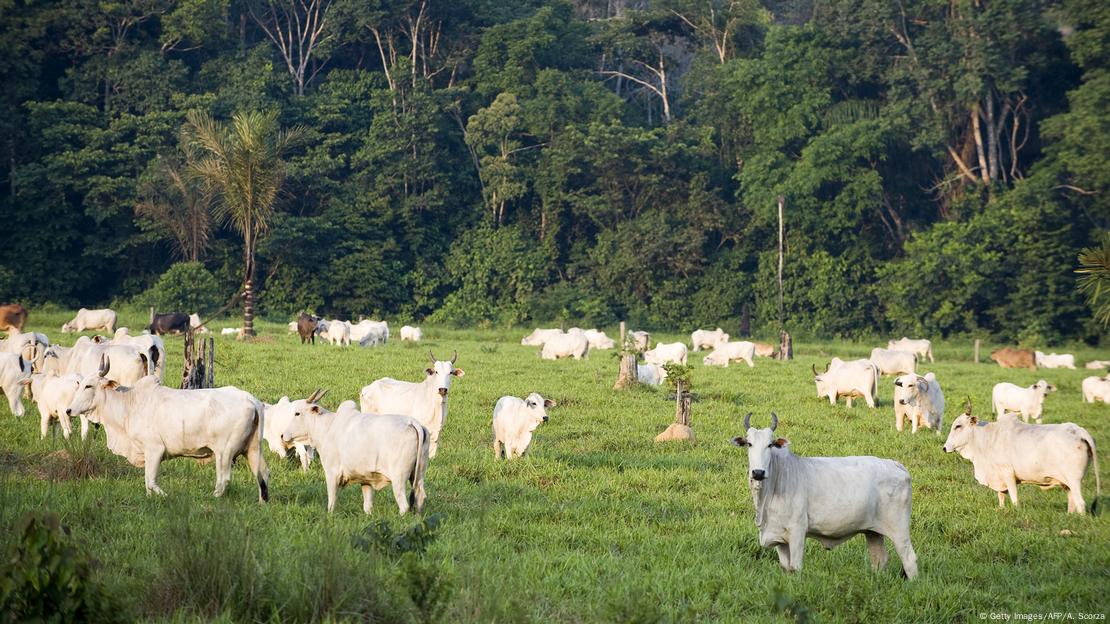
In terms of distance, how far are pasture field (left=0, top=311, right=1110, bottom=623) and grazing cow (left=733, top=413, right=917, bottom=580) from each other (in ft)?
0.86

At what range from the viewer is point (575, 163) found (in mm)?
44969

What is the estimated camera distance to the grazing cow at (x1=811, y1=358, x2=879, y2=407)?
19.8 meters

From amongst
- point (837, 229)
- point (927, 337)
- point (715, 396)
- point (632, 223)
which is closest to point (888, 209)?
point (837, 229)

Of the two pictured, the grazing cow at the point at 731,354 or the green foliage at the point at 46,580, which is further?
the grazing cow at the point at 731,354

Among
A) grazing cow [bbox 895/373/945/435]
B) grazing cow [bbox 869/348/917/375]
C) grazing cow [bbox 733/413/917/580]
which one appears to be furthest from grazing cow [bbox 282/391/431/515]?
grazing cow [bbox 869/348/917/375]

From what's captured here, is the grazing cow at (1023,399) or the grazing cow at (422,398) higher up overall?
the grazing cow at (422,398)

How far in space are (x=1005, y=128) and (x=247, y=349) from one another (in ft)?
105

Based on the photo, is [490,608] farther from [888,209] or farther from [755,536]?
[888,209]

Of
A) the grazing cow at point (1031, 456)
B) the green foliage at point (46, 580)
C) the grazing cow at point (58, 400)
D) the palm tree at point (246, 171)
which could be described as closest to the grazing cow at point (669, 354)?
the palm tree at point (246, 171)

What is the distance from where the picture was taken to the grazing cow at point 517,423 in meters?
12.9

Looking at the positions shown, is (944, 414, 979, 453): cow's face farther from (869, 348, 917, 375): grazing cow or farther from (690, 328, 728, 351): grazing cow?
(690, 328, 728, 351): grazing cow

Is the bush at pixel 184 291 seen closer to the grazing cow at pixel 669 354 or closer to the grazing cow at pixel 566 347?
the grazing cow at pixel 566 347

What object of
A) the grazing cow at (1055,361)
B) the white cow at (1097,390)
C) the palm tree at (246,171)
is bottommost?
the grazing cow at (1055,361)

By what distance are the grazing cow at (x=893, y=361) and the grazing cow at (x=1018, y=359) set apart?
800 centimetres
